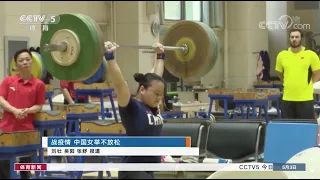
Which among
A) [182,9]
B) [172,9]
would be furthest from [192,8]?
[182,9]

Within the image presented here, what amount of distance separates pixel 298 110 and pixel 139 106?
4.33 ft

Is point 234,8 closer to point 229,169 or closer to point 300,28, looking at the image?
point 300,28

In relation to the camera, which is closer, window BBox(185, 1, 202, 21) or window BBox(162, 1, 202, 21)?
window BBox(185, 1, 202, 21)

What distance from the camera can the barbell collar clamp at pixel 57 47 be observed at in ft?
10.7

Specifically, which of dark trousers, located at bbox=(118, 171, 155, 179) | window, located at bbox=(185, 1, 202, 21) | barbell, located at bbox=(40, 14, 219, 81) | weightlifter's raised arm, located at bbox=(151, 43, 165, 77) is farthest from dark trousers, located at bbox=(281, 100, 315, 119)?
window, located at bbox=(185, 1, 202, 21)

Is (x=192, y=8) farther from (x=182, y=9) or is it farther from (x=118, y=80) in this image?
(x=118, y=80)

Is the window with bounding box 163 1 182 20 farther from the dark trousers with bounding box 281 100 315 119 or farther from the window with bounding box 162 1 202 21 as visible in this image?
the dark trousers with bounding box 281 100 315 119

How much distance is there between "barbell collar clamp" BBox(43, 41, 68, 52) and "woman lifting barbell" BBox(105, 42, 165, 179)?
0.24m

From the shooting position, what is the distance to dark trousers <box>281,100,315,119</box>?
13.1 feet

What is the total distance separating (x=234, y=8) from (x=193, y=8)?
123 inches

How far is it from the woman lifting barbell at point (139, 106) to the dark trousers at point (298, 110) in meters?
1.12

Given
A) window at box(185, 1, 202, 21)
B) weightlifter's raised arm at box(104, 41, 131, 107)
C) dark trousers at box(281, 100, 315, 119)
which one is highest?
window at box(185, 1, 202, 21)

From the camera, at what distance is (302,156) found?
249 cm

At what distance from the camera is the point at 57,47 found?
3281 millimetres
